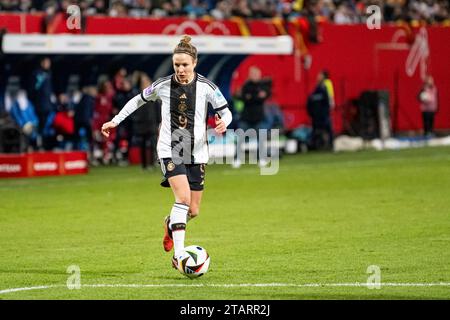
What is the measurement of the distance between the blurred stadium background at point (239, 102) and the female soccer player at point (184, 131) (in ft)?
2.92

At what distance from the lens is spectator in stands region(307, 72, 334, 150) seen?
36.6m

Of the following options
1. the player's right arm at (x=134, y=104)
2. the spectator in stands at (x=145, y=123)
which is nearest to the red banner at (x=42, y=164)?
the spectator in stands at (x=145, y=123)

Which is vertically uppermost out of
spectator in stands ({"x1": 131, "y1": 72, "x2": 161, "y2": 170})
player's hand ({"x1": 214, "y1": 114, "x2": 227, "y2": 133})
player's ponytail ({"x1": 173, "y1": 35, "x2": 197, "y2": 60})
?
player's ponytail ({"x1": 173, "y1": 35, "x2": 197, "y2": 60})

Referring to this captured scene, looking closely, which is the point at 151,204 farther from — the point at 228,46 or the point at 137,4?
the point at 137,4

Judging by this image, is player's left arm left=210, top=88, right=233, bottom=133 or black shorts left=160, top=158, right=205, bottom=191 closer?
black shorts left=160, top=158, right=205, bottom=191

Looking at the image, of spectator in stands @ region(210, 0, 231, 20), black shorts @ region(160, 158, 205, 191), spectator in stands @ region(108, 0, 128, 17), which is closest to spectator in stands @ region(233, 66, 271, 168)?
spectator in stands @ region(210, 0, 231, 20)

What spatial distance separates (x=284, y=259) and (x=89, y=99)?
709 inches

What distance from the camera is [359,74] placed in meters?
42.3

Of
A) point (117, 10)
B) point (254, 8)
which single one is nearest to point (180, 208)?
point (117, 10)

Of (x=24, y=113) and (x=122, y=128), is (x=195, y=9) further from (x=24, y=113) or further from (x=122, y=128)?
(x=24, y=113)

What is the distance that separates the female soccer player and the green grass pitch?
838 millimetres

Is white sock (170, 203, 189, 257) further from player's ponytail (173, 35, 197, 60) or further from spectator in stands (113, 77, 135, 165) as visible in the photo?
spectator in stands (113, 77, 135, 165)

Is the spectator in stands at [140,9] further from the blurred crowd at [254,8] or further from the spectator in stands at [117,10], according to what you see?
the spectator in stands at [117,10]

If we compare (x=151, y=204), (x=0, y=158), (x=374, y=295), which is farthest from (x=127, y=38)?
(x=374, y=295)
